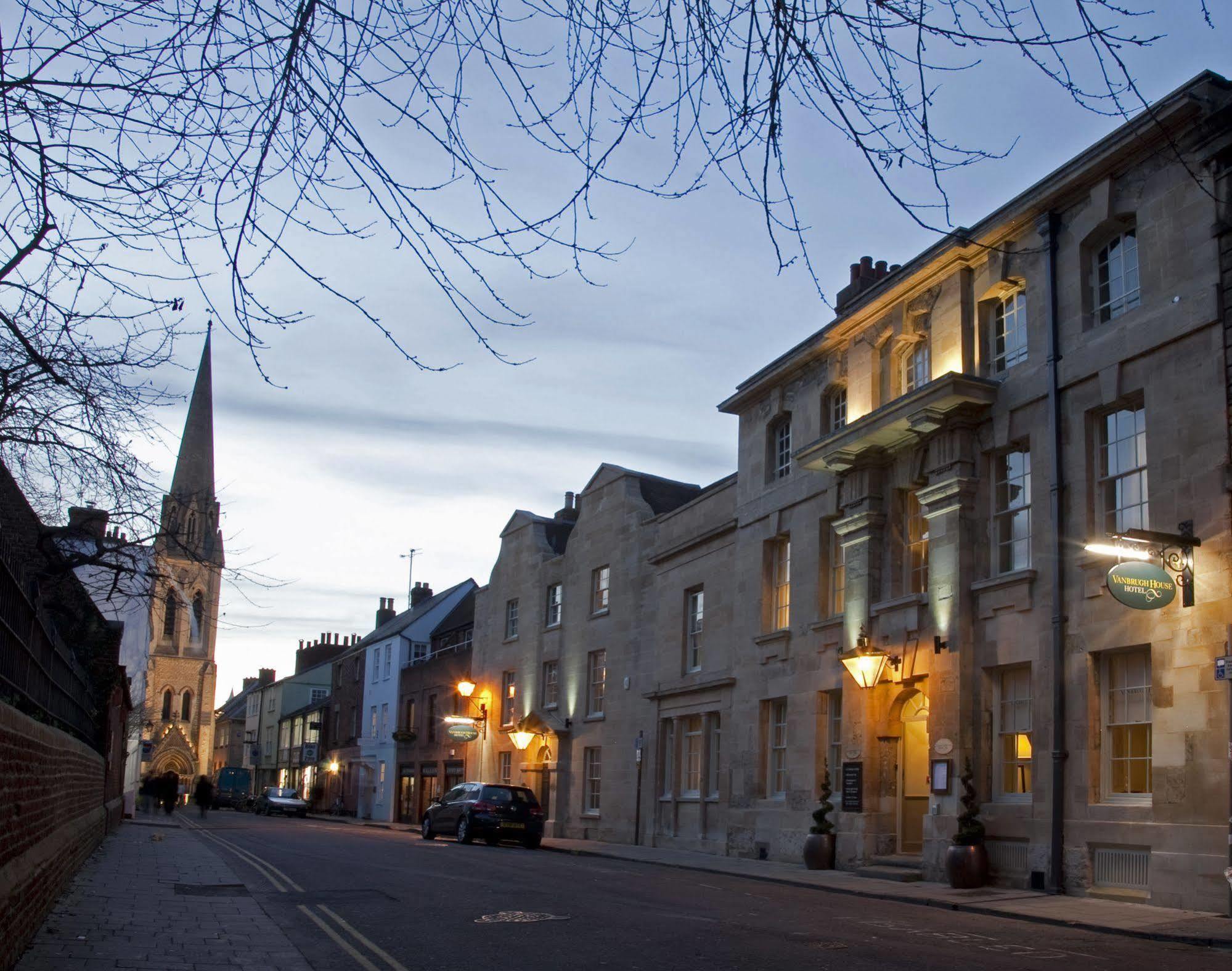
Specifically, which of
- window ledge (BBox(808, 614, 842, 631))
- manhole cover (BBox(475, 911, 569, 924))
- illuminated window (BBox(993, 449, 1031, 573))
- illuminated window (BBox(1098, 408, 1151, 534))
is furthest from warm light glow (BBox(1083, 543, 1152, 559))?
manhole cover (BBox(475, 911, 569, 924))

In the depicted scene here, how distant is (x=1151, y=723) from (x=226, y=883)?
12.1m

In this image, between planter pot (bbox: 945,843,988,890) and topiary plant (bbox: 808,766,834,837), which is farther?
topiary plant (bbox: 808,766,834,837)

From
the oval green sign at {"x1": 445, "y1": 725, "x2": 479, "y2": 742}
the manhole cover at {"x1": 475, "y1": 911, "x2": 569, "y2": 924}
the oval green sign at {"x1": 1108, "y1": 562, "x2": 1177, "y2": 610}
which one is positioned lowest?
the manhole cover at {"x1": 475, "y1": 911, "x2": 569, "y2": 924}

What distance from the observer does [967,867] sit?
18047 mm

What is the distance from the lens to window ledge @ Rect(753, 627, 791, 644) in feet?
83.4

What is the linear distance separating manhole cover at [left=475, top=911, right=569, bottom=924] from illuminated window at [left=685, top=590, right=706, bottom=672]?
1748 centimetres

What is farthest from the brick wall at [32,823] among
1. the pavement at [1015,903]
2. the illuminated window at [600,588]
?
the illuminated window at [600,588]

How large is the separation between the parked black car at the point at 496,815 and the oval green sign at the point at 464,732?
35.7 feet

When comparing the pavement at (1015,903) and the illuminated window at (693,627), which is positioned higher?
the illuminated window at (693,627)

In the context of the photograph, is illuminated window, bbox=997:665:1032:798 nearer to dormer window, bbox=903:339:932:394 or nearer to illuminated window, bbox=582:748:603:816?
dormer window, bbox=903:339:932:394

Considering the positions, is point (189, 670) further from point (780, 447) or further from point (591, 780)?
point (780, 447)

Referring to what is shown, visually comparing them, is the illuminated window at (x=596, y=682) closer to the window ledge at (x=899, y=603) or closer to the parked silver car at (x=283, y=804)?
the window ledge at (x=899, y=603)

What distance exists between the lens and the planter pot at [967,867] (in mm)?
18047

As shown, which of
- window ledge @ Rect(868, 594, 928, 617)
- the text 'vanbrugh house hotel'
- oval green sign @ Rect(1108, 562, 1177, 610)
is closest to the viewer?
oval green sign @ Rect(1108, 562, 1177, 610)
